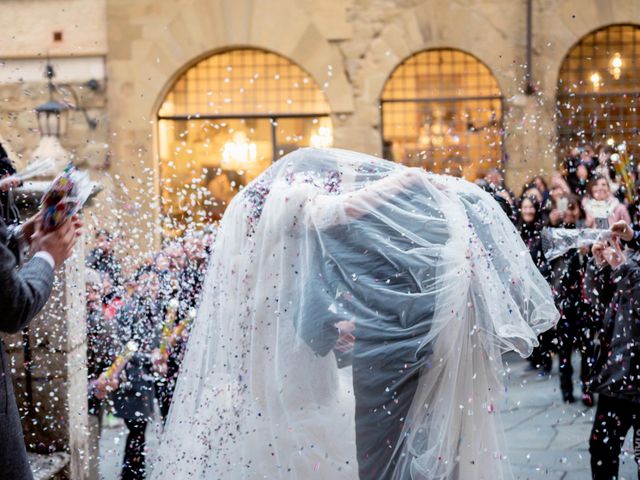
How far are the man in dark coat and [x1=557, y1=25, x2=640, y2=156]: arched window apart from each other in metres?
10.2

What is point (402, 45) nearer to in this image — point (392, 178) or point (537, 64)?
point (537, 64)

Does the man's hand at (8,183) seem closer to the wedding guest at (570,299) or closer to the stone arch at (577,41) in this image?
the wedding guest at (570,299)

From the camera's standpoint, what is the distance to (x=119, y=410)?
5.66 m

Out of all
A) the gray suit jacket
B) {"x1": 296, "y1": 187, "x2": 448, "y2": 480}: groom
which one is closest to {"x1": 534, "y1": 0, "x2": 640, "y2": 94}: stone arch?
{"x1": 296, "y1": 187, "x2": 448, "y2": 480}: groom

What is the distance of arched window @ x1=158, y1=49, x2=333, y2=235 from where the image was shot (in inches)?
502

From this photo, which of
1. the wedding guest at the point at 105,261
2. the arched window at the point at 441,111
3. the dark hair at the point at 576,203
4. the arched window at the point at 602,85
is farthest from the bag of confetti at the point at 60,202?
the arched window at the point at 602,85

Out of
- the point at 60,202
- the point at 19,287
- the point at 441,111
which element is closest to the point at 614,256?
the point at 60,202

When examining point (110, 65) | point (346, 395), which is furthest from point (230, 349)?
point (110, 65)

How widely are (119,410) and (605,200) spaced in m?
4.09

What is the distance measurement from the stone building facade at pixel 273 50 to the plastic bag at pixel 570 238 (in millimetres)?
6467

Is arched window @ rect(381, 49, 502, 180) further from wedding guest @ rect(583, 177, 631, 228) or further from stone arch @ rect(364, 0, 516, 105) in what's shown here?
wedding guest @ rect(583, 177, 631, 228)

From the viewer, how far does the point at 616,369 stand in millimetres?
5133

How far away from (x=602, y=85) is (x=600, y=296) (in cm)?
752

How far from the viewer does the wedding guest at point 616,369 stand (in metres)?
5.10
